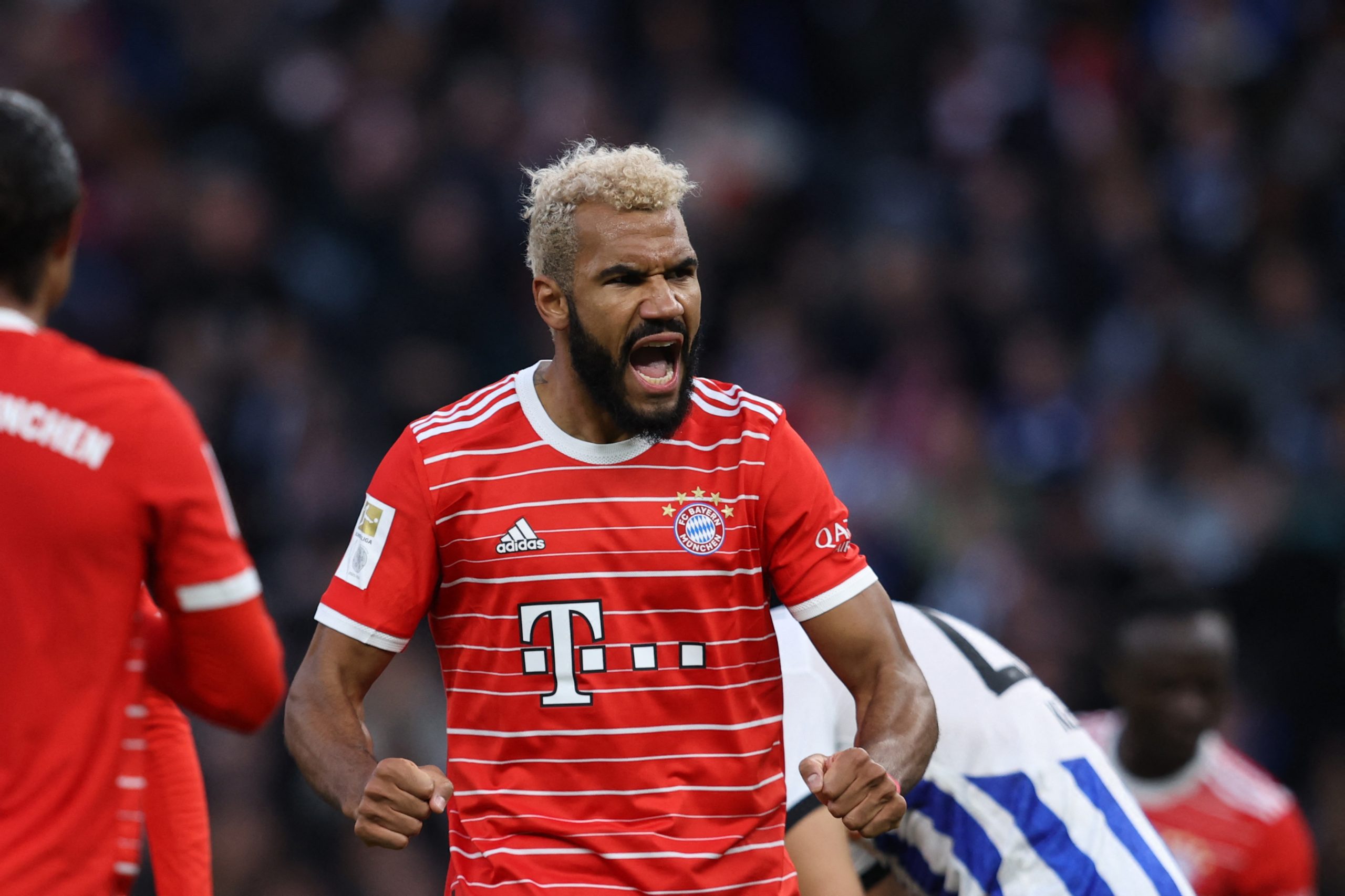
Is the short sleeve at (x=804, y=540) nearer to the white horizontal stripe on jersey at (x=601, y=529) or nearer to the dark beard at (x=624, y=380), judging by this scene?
the white horizontal stripe on jersey at (x=601, y=529)

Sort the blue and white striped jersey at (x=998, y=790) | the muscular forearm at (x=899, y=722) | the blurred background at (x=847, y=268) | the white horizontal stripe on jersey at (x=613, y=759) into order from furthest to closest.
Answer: the blurred background at (x=847, y=268) → the blue and white striped jersey at (x=998, y=790) → the white horizontal stripe on jersey at (x=613, y=759) → the muscular forearm at (x=899, y=722)

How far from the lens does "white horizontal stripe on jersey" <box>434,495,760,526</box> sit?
3510 millimetres

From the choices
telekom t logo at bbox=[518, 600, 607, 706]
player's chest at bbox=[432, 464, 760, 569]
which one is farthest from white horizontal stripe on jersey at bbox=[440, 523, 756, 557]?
telekom t logo at bbox=[518, 600, 607, 706]

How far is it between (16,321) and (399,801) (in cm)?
115

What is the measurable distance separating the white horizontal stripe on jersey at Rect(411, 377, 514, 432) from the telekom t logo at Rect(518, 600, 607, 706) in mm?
462

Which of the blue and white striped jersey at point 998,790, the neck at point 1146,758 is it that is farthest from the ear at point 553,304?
the neck at point 1146,758

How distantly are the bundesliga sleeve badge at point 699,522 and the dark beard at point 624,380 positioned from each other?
164 mm

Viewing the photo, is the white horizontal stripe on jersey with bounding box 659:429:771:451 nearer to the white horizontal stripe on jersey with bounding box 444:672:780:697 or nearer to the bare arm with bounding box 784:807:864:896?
the white horizontal stripe on jersey with bounding box 444:672:780:697

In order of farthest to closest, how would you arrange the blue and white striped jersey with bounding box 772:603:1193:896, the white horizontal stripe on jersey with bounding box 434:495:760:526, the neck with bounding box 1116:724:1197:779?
the neck with bounding box 1116:724:1197:779 < the blue and white striped jersey with bounding box 772:603:1193:896 < the white horizontal stripe on jersey with bounding box 434:495:760:526

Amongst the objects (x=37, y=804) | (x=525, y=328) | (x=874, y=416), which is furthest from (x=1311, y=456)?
(x=37, y=804)

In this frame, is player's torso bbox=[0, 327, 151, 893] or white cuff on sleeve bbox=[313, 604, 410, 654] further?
white cuff on sleeve bbox=[313, 604, 410, 654]

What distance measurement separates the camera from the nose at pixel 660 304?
3.53 meters

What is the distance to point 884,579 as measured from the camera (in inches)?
350

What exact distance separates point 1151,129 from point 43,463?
919 centimetres
